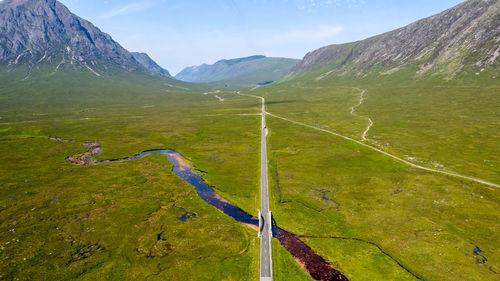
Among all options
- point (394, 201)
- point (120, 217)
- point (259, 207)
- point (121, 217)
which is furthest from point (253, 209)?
point (394, 201)

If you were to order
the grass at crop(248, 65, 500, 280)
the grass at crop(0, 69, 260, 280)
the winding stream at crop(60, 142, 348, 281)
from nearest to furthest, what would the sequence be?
1. the grass at crop(0, 69, 260, 280)
2. the winding stream at crop(60, 142, 348, 281)
3. the grass at crop(248, 65, 500, 280)

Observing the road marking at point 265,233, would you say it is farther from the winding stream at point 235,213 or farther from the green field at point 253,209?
the winding stream at point 235,213

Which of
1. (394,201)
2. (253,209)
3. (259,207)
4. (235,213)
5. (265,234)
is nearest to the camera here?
(265,234)

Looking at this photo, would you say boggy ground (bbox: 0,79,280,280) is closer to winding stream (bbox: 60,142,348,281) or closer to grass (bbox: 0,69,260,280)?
grass (bbox: 0,69,260,280)

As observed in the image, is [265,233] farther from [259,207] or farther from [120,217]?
[120,217]

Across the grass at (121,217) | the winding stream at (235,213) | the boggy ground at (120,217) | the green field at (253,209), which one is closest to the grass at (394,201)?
the green field at (253,209)

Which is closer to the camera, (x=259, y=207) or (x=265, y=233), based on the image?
(x=265, y=233)

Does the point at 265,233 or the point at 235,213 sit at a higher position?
the point at 265,233

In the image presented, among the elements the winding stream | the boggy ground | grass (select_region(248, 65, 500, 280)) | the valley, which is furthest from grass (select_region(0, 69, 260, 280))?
grass (select_region(248, 65, 500, 280))

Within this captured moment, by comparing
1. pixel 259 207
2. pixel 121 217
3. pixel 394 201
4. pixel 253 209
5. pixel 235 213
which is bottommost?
pixel 235 213

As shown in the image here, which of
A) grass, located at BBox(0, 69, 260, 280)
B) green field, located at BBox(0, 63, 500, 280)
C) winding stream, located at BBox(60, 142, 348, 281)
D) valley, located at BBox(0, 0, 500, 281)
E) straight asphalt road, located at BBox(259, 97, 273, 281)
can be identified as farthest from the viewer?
winding stream, located at BBox(60, 142, 348, 281)
